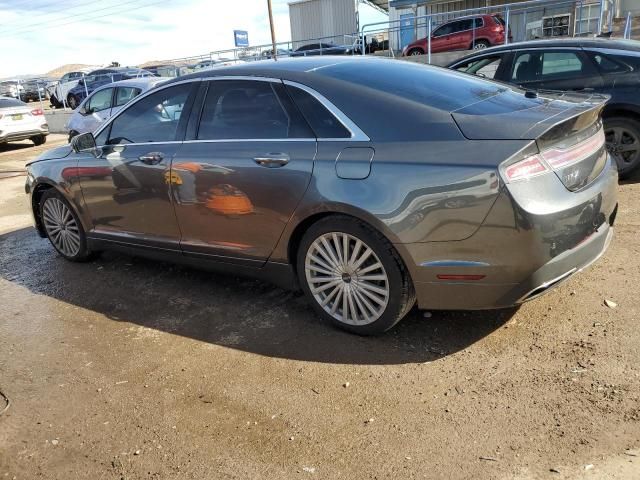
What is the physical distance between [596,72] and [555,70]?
0.50 metres

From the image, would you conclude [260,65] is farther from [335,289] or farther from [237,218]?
Result: [335,289]

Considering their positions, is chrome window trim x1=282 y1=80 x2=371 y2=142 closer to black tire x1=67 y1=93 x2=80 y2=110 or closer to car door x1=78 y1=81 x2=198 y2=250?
car door x1=78 y1=81 x2=198 y2=250

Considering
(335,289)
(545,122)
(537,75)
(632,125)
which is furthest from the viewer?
(537,75)

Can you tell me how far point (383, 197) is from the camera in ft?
10.3

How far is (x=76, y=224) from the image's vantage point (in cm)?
525


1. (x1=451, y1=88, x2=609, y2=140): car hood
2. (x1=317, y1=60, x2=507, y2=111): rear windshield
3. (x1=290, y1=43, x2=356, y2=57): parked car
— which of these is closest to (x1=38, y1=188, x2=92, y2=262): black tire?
(x1=317, y1=60, x2=507, y2=111): rear windshield

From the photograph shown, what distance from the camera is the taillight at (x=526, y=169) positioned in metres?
2.85

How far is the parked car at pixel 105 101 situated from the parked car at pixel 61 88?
45.6 feet

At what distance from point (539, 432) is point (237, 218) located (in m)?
2.28

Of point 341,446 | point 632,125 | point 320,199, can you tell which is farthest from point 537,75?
point 341,446

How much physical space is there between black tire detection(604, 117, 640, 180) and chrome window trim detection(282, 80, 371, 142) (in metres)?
4.16

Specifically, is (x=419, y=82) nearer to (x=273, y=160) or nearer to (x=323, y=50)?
(x=273, y=160)

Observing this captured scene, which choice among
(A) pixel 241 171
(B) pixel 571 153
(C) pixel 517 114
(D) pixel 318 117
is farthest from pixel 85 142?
(B) pixel 571 153

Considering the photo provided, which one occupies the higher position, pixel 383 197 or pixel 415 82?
pixel 415 82
